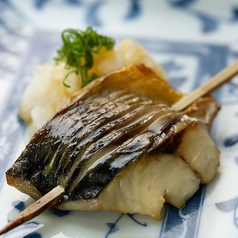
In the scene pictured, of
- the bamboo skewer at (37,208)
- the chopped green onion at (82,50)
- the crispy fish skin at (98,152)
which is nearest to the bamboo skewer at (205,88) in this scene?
the crispy fish skin at (98,152)

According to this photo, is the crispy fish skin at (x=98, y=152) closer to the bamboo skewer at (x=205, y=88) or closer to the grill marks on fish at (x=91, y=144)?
the grill marks on fish at (x=91, y=144)

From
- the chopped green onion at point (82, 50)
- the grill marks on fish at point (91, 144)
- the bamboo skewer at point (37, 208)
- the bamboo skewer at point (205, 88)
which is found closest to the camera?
the bamboo skewer at point (37, 208)

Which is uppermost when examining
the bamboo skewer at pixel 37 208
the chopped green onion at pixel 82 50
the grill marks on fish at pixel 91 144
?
the chopped green onion at pixel 82 50

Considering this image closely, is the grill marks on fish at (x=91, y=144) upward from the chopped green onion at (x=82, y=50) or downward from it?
downward

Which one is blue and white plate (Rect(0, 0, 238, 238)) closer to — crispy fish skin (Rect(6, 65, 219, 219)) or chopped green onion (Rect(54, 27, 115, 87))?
crispy fish skin (Rect(6, 65, 219, 219))

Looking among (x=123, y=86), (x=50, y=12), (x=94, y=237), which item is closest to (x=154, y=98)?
(x=123, y=86)

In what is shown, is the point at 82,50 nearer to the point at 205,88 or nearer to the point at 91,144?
the point at 205,88

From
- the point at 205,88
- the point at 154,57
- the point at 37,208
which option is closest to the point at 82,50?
the point at 205,88

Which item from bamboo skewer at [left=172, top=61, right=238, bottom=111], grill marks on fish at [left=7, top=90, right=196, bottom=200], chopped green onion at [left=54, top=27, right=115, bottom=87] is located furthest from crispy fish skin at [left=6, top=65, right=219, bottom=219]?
chopped green onion at [left=54, top=27, right=115, bottom=87]
